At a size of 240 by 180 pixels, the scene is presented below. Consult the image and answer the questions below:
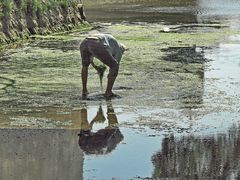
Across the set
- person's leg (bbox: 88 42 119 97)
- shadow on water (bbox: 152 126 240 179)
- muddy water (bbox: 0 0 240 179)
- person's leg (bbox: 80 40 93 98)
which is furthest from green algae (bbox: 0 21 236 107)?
shadow on water (bbox: 152 126 240 179)

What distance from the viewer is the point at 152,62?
1716cm

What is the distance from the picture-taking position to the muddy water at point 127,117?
775cm

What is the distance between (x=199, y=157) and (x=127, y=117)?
259 cm

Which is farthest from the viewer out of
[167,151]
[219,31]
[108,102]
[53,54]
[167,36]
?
[219,31]

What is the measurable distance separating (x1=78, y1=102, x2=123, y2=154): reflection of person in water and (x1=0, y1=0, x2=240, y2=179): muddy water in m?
0.01

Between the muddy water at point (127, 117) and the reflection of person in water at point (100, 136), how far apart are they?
0.05ft

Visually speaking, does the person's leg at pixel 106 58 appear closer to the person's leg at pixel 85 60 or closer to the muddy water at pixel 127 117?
the person's leg at pixel 85 60

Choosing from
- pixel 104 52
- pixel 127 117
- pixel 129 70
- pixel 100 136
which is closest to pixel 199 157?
pixel 100 136

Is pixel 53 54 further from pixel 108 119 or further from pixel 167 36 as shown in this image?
pixel 108 119

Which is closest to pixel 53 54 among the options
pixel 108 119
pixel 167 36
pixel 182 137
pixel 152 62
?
pixel 152 62

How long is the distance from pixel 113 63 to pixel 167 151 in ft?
13.2

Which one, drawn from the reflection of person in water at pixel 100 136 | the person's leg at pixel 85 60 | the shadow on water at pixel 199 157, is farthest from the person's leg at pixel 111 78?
the shadow on water at pixel 199 157

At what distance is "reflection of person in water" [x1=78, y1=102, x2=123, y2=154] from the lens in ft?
Answer: 28.0

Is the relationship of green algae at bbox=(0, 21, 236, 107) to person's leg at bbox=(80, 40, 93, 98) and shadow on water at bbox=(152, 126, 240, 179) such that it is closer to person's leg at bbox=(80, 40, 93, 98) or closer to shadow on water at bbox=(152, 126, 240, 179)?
person's leg at bbox=(80, 40, 93, 98)
